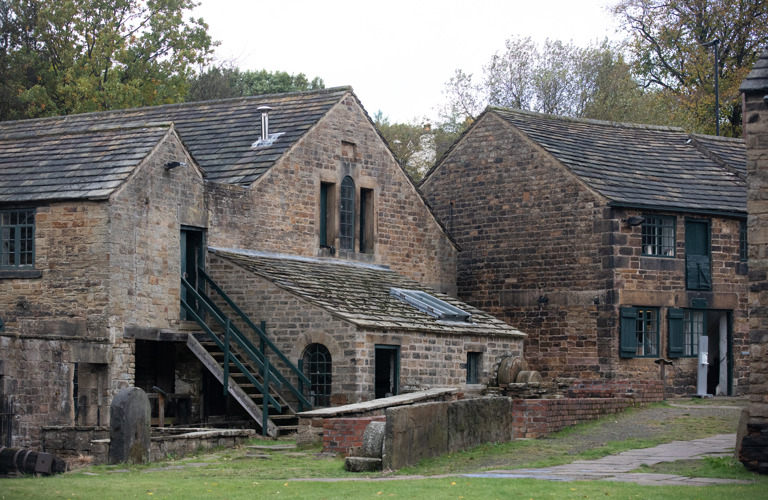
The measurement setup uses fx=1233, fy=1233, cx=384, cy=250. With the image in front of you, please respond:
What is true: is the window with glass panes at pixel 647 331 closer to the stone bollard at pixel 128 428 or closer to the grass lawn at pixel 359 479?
the grass lawn at pixel 359 479

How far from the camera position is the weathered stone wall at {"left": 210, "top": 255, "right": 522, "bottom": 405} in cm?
2573

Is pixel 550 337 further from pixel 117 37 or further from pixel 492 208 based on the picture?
pixel 117 37

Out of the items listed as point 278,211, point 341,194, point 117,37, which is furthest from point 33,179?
point 117,37

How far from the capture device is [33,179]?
25766 millimetres

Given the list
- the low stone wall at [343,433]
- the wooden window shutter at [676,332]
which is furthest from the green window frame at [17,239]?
the wooden window shutter at [676,332]

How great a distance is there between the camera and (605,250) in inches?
1246

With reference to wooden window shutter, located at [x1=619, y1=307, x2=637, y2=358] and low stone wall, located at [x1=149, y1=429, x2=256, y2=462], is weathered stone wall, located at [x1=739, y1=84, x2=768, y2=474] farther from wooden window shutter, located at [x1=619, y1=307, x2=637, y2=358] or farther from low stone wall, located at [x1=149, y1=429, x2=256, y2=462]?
wooden window shutter, located at [x1=619, y1=307, x2=637, y2=358]

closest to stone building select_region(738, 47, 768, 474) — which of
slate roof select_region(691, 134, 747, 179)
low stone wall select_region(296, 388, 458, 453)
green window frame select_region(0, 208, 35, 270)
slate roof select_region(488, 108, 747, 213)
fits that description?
low stone wall select_region(296, 388, 458, 453)

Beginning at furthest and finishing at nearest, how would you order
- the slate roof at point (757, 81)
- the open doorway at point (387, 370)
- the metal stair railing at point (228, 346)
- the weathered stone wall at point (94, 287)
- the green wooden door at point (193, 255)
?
the green wooden door at point (193, 255), the open doorway at point (387, 370), the metal stair railing at point (228, 346), the weathered stone wall at point (94, 287), the slate roof at point (757, 81)

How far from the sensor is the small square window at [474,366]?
96.3 ft

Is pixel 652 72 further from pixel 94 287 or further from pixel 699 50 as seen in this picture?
pixel 94 287

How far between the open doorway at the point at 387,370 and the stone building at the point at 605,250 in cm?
634

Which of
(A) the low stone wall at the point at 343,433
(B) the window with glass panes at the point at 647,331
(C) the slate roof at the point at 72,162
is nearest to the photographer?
(A) the low stone wall at the point at 343,433

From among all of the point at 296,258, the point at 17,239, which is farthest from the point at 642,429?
the point at 17,239
